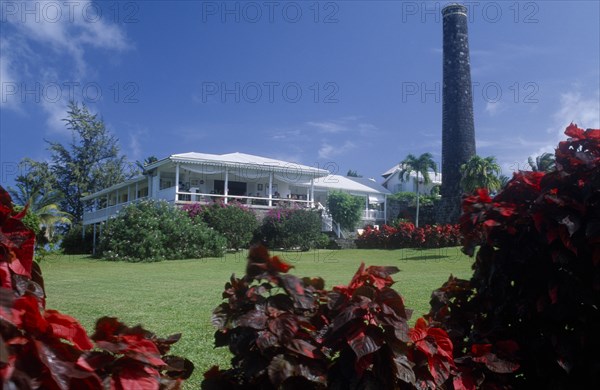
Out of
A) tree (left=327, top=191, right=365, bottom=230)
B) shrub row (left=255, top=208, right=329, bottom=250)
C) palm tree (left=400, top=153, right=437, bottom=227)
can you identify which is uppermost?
palm tree (left=400, top=153, right=437, bottom=227)

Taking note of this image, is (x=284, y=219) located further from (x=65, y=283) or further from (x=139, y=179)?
(x=65, y=283)

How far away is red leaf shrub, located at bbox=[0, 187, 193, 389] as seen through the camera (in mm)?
1285

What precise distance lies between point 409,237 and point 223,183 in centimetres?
1343

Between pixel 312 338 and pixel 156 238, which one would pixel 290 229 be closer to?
pixel 156 238

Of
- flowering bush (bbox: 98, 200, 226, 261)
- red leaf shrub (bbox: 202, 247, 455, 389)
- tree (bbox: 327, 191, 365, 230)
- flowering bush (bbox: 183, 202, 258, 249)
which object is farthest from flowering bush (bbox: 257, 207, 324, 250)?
red leaf shrub (bbox: 202, 247, 455, 389)

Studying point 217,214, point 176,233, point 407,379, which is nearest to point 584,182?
point 407,379

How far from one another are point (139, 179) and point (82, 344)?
34.7 meters

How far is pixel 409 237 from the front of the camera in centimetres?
2738

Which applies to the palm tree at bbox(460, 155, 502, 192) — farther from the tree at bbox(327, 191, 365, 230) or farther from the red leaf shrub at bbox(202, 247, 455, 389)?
the red leaf shrub at bbox(202, 247, 455, 389)

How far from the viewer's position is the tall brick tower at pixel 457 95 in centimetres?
3706

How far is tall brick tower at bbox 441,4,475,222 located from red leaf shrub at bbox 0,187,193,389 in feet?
121

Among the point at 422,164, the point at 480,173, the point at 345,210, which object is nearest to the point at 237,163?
the point at 345,210

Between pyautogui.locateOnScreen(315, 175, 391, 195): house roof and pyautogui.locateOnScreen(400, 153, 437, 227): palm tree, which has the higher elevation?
pyautogui.locateOnScreen(400, 153, 437, 227): palm tree

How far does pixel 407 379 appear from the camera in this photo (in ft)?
6.42
